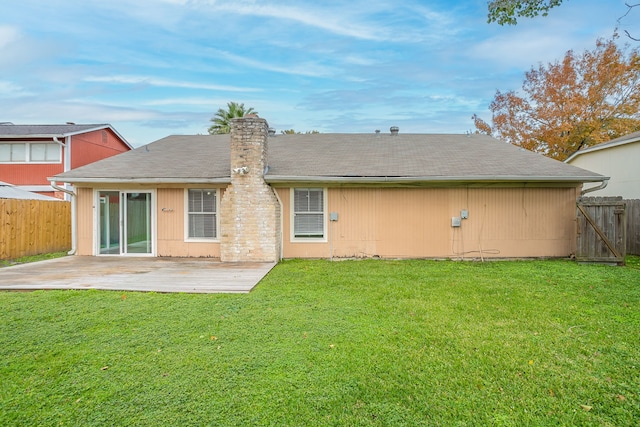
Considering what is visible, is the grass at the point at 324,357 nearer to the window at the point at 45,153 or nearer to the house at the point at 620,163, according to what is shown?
the house at the point at 620,163

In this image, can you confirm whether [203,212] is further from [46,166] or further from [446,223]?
[46,166]

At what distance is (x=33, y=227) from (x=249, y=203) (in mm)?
6902

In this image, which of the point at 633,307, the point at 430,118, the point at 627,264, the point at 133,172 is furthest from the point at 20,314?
the point at 430,118

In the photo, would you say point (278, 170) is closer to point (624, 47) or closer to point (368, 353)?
point (368, 353)

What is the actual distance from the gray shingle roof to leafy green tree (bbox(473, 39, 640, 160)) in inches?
340

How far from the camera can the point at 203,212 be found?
9117 millimetres

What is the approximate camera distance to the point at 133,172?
29.8 feet

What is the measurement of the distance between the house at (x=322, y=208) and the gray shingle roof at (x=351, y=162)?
0.05 metres

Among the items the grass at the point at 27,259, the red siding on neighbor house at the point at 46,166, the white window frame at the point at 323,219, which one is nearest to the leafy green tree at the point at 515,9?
the white window frame at the point at 323,219

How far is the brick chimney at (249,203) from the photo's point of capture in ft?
27.5

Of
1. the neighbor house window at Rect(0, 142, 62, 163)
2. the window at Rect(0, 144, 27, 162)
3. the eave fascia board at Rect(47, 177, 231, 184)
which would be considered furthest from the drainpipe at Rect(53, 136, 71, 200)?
the eave fascia board at Rect(47, 177, 231, 184)

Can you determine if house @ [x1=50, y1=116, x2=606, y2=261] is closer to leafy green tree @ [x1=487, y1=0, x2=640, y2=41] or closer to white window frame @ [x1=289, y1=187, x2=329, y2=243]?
white window frame @ [x1=289, y1=187, x2=329, y2=243]

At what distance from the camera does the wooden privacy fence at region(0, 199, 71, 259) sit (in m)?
9.03

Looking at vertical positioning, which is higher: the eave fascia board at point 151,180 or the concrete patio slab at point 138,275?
the eave fascia board at point 151,180
